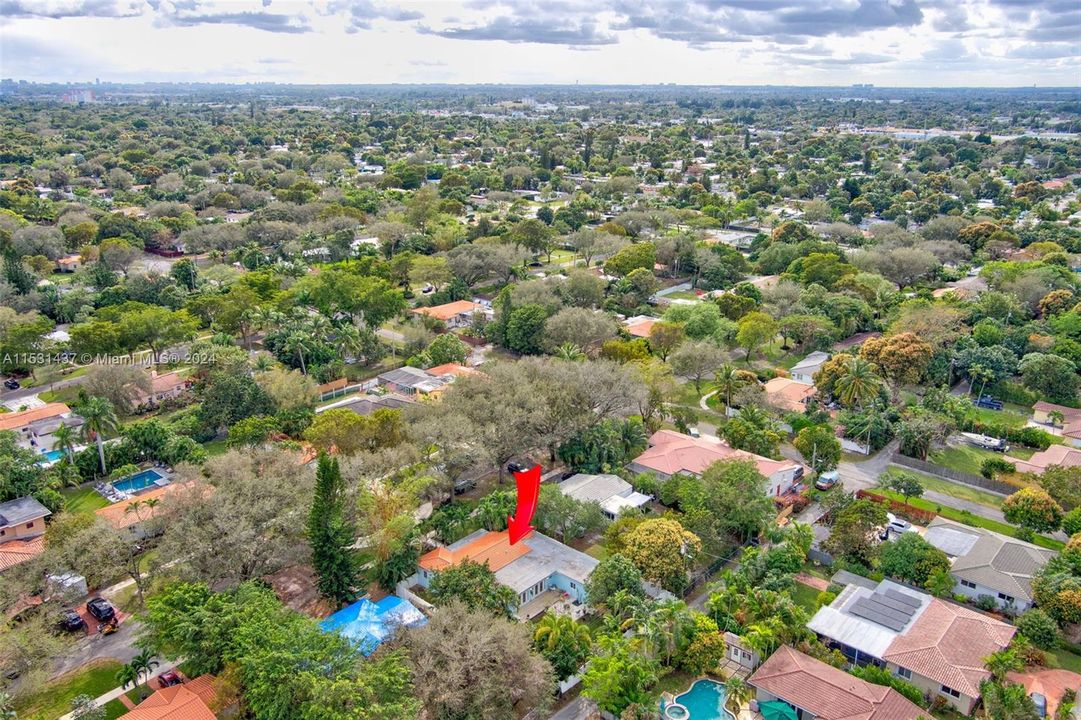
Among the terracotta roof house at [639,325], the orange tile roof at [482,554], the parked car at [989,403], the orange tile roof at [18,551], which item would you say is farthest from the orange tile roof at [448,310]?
the parked car at [989,403]

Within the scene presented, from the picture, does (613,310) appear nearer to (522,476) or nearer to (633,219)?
(633,219)

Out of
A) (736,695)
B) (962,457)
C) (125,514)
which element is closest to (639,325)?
(962,457)

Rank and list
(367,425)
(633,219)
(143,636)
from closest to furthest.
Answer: (143,636) → (367,425) → (633,219)

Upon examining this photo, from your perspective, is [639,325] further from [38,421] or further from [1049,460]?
[38,421]

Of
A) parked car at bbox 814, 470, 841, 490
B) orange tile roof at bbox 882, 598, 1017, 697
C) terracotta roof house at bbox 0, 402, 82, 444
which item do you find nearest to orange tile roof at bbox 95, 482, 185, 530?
terracotta roof house at bbox 0, 402, 82, 444

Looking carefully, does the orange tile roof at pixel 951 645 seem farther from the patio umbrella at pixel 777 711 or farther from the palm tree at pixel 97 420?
the palm tree at pixel 97 420

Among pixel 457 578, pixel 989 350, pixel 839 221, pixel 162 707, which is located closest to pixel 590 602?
pixel 457 578

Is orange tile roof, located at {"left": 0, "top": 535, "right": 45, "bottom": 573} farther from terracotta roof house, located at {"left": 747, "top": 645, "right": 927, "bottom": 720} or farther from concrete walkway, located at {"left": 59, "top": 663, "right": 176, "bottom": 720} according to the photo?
terracotta roof house, located at {"left": 747, "top": 645, "right": 927, "bottom": 720}
